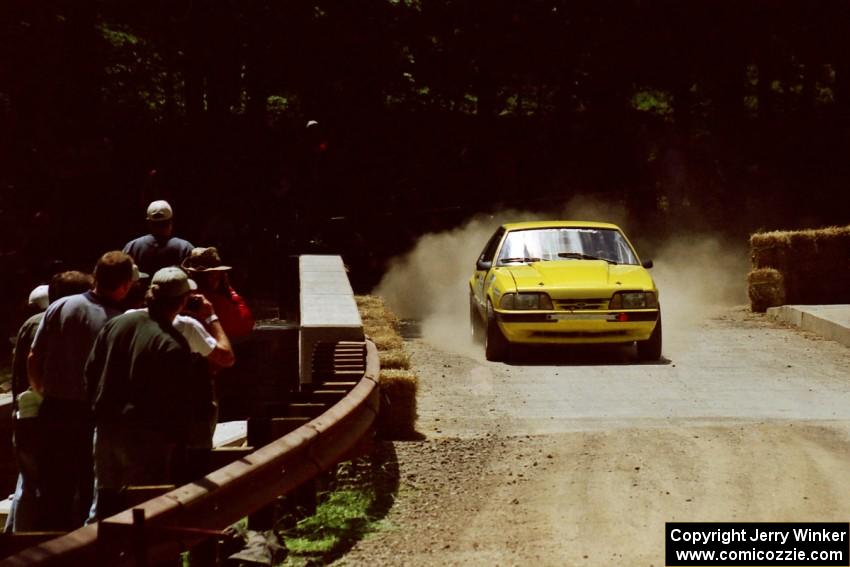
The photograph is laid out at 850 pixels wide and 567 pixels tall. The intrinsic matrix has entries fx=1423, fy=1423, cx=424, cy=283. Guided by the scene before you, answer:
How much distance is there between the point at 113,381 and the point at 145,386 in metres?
0.17

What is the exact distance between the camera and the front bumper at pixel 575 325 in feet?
49.9

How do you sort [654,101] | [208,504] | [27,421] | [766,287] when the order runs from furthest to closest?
[654,101], [766,287], [27,421], [208,504]

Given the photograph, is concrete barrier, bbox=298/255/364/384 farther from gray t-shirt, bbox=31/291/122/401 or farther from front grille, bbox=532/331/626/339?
gray t-shirt, bbox=31/291/122/401

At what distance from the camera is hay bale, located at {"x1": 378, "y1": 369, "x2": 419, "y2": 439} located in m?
10.7

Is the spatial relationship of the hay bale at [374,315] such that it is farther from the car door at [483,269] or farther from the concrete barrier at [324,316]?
the car door at [483,269]

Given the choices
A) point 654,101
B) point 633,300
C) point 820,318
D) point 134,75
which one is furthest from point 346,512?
point 654,101

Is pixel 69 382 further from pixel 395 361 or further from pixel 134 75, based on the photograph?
pixel 134 75

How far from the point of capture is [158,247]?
33.0 ft

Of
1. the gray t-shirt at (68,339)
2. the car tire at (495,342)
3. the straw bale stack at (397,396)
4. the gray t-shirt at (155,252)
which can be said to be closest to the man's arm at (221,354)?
the gray t-shirt at (68,339)

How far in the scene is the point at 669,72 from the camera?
37.5m

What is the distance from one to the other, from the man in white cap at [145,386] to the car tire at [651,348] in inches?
364

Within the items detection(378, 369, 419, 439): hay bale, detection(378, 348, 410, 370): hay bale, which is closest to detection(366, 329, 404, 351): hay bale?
detection(378, 348, 410, 370): hay bale

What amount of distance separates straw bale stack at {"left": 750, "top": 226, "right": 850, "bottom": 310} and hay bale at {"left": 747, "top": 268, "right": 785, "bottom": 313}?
6.1 inches

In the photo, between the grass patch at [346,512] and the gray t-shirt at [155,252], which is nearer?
the grass patch at [346,512]
